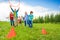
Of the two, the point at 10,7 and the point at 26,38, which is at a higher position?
the point at 10,7

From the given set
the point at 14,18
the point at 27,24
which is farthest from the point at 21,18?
the point at 14,18

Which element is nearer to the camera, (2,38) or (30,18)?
(2,38)

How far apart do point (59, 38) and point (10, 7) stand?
6.58m

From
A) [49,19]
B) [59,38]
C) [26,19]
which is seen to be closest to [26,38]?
[59,38]

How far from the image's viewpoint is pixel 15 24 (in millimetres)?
21281

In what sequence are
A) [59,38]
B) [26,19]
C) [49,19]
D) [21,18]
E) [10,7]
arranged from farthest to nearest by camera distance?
[49,19] < [21,18] < [26,19] < [10,7] < [59,38]

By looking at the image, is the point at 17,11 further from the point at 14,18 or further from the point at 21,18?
the point at 21,18

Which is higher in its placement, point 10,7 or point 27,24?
point 10,7

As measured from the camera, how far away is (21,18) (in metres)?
→ 26.0

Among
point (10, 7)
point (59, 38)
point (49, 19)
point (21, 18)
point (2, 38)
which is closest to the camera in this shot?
point (2, 38)

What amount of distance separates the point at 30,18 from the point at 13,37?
7667mm

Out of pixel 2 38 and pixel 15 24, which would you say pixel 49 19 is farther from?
pixel 2 38

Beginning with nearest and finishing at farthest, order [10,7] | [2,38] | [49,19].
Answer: [2,38], [10,7], [49,19]

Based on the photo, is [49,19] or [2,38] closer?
[2,38]
